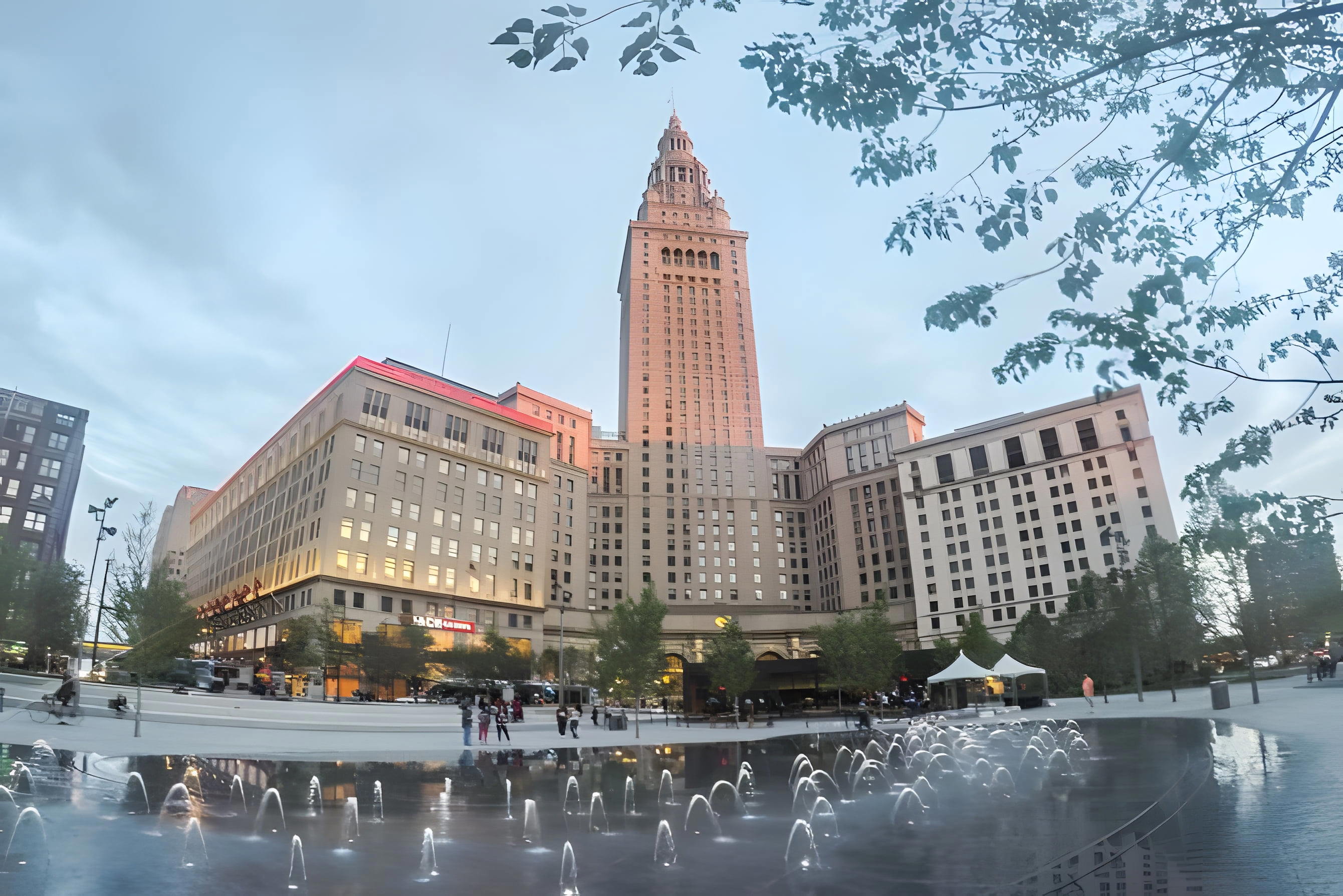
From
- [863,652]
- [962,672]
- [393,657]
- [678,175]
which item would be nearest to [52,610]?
[393,657]

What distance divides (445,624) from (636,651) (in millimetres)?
36814

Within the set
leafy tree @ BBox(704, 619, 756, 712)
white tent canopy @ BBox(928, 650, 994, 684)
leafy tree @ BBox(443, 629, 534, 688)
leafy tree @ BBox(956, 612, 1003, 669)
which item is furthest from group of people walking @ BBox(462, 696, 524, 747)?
leafy tree @ BBox(956, 612, 1003, 669)

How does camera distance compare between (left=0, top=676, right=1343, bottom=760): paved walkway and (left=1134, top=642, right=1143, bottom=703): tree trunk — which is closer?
(left=0, top=676, right=1343, bottom=760): paved walkway

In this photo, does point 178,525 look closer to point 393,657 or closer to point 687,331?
point 687,331

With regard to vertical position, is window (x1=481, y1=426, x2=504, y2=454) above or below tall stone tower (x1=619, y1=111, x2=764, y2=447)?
below

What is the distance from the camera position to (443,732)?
38875 millimetres

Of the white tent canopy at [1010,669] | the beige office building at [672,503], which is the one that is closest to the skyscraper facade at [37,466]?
the beige office building at [672,503]

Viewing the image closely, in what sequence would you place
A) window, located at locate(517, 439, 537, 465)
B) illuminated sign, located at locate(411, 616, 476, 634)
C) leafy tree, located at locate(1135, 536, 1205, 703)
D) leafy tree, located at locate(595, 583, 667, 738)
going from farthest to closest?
window, located at locate(517, 439, 537, 465), illuminated sign, located at locate(411, 616, 476, 634), leafy tree, located at locate(595, 583, 667, 738), leafy tree, located at locate(1135, 536, 1205, 703)

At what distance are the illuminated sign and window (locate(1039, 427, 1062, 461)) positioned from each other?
76.7m

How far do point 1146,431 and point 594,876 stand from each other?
4291 inches

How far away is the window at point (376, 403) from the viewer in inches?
3374

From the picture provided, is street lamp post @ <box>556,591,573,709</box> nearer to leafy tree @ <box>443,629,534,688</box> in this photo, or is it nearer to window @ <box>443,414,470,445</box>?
leafy tree @ <box>443,629,534,688</box>

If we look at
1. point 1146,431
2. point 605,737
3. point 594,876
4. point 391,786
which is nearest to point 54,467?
point 605,737

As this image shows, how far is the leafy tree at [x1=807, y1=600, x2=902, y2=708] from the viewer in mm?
57844
